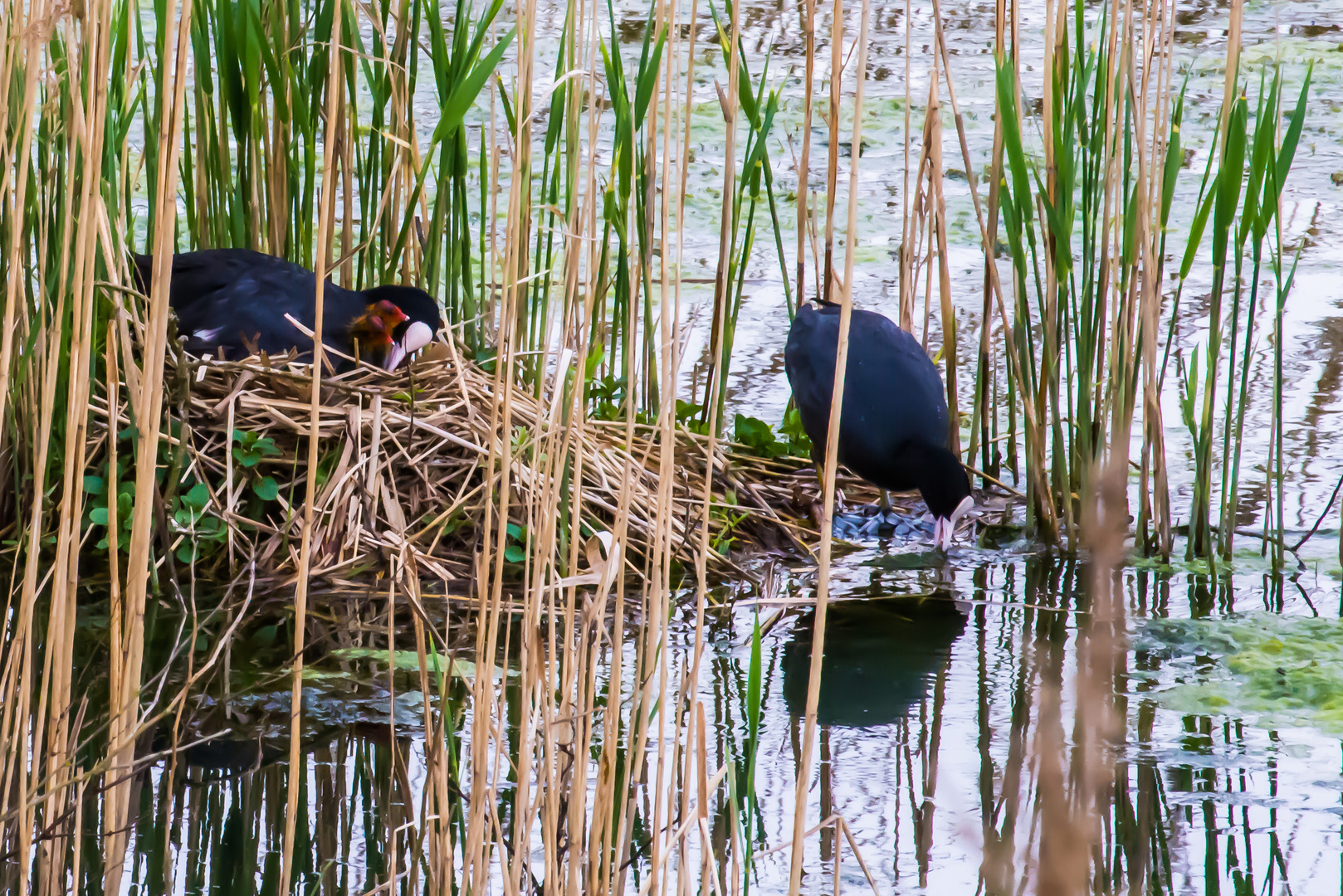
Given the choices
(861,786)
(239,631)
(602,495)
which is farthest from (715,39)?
(861,786)

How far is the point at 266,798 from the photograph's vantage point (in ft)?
6.42

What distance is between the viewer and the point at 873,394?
10.6ft

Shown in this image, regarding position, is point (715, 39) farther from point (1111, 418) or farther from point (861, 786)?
point (861, 786)

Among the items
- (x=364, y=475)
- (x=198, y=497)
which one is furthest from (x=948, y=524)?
(x=198, y=497)

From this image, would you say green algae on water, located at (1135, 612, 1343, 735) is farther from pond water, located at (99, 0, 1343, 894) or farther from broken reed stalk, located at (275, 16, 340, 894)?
broken reed stalk, located at (275, 16, 340, 894)

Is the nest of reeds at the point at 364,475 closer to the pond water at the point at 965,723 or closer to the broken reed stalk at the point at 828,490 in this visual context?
the pond water at the point at 965,723

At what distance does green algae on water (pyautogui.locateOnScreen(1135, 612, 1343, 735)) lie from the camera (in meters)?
2.33

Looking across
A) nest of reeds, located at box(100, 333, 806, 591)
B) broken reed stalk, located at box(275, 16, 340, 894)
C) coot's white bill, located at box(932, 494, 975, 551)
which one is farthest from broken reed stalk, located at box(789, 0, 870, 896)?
coot's white bill, located at box(932, 494, 975, 551)

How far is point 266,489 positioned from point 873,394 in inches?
50.9

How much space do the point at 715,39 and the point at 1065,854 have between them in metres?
6.66

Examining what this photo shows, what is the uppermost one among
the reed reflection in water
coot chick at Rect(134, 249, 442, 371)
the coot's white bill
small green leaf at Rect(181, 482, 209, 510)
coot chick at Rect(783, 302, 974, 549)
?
coot chick at Rect(134, 249, 442, 371)

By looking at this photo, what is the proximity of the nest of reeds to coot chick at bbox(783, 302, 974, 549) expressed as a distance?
272 mm

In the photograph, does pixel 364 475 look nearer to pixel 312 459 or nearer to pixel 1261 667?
pixel 312 459

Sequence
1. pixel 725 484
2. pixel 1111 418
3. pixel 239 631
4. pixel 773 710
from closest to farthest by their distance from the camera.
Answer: pixel 773 710 < pixel 239 631 < pixel 1111 418 < pixel 725 484
